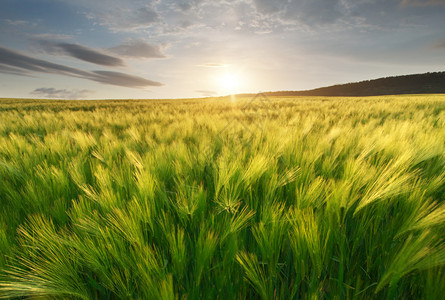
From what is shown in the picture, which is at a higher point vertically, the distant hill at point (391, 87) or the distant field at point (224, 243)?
the distant hill at point (391, 87)

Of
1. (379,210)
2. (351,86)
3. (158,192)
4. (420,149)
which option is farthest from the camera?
(351,86)

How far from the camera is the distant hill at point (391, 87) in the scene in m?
45.4

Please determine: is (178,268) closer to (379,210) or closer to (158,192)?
(158,192)

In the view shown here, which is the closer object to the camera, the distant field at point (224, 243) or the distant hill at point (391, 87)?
the distant field at point (224, 243)

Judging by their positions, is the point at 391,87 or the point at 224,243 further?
the point at 391,87

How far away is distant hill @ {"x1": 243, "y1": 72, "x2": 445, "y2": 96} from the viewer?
4538 cm

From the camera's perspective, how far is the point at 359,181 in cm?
79

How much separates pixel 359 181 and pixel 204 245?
642 millimetres

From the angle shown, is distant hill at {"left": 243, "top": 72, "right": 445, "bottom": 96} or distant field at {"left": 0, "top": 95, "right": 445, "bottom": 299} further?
distant hill at {"left": 243, "top": 72, "right": 445, "bottom": 96}

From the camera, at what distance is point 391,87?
48.7 metres

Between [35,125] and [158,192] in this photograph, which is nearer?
[158,192]

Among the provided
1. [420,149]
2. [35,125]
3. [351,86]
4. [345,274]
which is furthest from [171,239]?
[351,86]

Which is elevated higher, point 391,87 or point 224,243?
point 391,87

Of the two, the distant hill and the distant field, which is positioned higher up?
the distant hill
